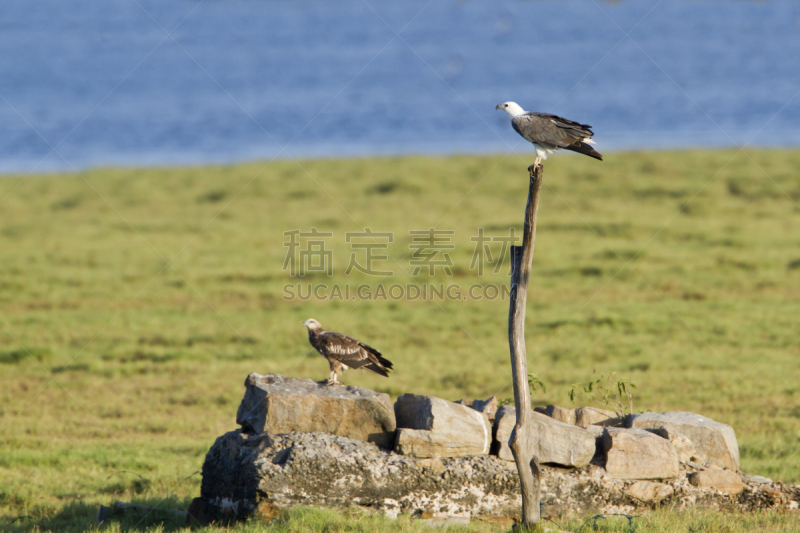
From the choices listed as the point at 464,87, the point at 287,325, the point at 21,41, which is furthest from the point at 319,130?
the point at 21,41

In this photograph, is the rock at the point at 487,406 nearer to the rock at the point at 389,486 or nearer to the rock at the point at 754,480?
the rock at the point at 389,486

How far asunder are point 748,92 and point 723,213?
41.4 metres

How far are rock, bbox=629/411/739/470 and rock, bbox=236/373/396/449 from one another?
3127 millimetres

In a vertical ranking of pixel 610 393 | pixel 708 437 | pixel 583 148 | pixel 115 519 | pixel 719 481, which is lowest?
pixel 115 519

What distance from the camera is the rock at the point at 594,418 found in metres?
9.78

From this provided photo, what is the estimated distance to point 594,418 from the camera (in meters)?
9.83

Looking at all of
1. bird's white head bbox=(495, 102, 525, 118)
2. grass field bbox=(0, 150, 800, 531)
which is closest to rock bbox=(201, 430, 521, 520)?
grass field bbox=(0, 150, 800, 531)

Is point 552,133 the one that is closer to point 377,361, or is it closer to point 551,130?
point 551,130

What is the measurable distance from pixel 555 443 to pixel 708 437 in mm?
2052

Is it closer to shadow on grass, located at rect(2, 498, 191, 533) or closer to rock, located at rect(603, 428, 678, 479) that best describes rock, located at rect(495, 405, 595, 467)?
rock, located at rect(603, 428, 678, 479)

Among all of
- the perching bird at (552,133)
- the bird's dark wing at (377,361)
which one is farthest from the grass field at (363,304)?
the perching bird at (552,133)

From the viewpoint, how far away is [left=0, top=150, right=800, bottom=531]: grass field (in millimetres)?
12508

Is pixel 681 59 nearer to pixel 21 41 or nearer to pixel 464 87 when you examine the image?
pixel 464 87

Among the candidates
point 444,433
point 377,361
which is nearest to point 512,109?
point 377,361
